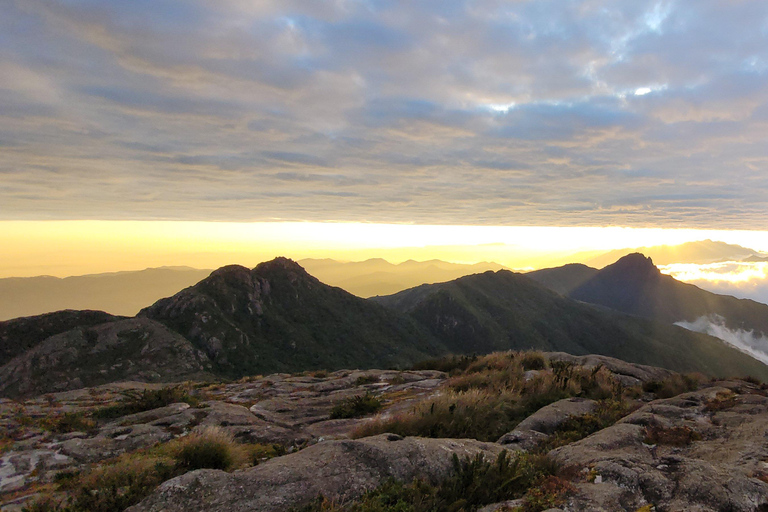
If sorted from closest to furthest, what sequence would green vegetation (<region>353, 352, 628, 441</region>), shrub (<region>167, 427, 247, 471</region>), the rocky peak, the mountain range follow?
shrub (<region>167, 427, 247, 471</region>) < green vegetation (<region>353, 352, 628, 441</region>) < the mountain range < the rocky peak

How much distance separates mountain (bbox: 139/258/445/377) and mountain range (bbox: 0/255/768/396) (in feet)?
1.16

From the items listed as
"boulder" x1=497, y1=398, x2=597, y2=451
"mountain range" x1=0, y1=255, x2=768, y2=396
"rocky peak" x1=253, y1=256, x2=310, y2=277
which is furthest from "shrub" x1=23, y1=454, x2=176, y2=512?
"rocky peak" x1=253, y1=256, x2=310, y2=277

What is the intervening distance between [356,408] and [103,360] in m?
87.1

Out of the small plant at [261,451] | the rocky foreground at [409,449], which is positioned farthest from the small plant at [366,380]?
the small plant at [261,451]

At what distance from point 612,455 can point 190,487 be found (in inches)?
279

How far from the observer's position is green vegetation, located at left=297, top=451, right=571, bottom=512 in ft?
15.2

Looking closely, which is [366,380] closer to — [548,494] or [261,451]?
[261,451]

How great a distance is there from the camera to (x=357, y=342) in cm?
11538

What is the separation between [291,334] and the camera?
10831 centimetres

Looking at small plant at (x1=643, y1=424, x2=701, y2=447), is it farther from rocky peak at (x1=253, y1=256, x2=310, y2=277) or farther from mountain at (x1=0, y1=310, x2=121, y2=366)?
rocky peak at (x1=253, y1=256, x2=310, y2=277)

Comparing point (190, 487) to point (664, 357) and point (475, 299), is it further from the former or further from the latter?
point (664, 357)

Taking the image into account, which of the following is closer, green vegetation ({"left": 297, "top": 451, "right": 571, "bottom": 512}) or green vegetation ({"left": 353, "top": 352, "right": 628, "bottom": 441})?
green vegetation ({"left": 297, "top": 451, "right": 571, "bottom": 512})

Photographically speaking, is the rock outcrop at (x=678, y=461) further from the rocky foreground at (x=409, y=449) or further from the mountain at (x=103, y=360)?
the mountain at (x=103, y=360)

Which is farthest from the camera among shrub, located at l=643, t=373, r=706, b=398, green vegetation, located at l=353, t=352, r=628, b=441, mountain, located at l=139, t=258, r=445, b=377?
mountain, located at l=139, t=258, r=445, b=377
